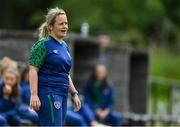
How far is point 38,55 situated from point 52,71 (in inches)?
9.3

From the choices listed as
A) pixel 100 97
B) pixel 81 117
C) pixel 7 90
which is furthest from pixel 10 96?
pixel 100 97

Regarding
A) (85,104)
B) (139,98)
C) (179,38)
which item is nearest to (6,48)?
(85,104)

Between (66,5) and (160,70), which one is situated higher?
(66,5)

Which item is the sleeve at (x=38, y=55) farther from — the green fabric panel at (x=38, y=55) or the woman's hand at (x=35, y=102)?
the woman's hand at (x=35, y=102)

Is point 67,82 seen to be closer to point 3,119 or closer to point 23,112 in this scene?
point 3,119

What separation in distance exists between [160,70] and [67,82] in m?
26.8

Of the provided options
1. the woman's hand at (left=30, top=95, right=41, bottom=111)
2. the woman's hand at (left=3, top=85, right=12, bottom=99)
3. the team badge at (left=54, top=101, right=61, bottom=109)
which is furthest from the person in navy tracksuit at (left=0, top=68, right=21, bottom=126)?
the woman's hand at (left=30, top=95, right=41, bottom=111)

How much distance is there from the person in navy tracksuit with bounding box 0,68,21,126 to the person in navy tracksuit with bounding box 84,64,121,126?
3385 mm

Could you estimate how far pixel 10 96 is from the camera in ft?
A: 48.8

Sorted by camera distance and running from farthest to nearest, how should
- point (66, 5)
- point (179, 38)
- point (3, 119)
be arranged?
point (179, 38)
point (66, 5)
point (3, 119)

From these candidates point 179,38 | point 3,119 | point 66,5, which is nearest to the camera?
point 3,119

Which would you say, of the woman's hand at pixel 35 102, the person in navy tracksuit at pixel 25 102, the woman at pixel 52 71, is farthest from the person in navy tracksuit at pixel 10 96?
the woman's hand at pixel 35 102

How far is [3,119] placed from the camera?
46.9 feet

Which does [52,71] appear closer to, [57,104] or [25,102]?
[57,104]
